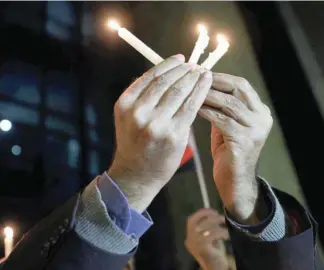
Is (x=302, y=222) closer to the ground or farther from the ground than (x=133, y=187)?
closer to the ground

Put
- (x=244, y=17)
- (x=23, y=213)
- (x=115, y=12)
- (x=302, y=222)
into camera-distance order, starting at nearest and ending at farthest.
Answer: (x=302, y=222)
(x=23, y=213)
(x=244, y=17)
(x=115, y=12)

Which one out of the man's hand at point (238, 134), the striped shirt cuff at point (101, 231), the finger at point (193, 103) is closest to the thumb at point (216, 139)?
the man's hand at point (238, 134)

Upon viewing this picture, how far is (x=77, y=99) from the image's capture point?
1192 millimetres

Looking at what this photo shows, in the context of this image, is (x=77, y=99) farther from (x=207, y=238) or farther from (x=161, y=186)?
(x=161, y=186)

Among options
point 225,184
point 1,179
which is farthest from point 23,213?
point 225,184

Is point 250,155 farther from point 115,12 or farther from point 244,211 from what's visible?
point 115,12

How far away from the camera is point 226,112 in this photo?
0.59 m

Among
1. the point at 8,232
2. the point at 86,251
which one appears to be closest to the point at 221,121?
the point at 86,251

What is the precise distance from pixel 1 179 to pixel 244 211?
0.64 metres

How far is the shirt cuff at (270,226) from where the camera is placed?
0.56m

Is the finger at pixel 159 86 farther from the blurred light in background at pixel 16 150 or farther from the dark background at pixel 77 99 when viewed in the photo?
the blurred light in background at pixel 16 150

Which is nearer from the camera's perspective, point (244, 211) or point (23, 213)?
point (244, 211)

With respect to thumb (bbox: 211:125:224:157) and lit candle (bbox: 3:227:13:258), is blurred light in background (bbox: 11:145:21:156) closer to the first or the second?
lit candle (bbox: 3:227:13:258)

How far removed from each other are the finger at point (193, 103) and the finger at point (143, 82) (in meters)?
0.04
